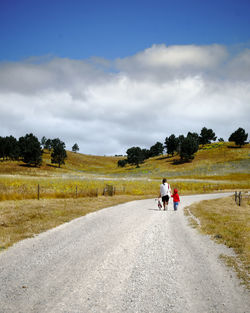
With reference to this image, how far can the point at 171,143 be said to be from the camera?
458 feet

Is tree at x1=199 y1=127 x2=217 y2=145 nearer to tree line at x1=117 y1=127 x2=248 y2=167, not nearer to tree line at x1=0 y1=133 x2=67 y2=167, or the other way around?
tree line at x1=117 y1=127 x2=248 y2=167

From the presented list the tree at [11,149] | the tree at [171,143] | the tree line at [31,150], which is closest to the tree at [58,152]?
the tree line at [31,150]

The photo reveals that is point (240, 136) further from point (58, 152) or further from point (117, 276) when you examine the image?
point (117, 276)

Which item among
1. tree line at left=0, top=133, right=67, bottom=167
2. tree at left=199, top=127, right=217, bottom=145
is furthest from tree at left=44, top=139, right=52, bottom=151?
tree at left=199, top=127, right=217, bottom=145

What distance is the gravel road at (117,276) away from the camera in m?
4.38

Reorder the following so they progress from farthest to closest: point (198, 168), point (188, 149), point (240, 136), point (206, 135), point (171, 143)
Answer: point (206, 135)
point (171, 143)
point (240, 136)
point (188, 149)
point (198, 168)

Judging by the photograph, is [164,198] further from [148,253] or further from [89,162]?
[89,162]

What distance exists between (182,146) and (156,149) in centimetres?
7124

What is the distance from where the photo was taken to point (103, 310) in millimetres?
4191

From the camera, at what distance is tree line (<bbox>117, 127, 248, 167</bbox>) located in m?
111

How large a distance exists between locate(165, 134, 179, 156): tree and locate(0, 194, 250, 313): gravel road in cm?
13160

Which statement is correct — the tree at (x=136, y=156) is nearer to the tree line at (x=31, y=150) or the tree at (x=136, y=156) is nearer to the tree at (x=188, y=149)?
the tree at (x=188, y=149)

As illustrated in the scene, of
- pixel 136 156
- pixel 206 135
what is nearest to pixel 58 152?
pixel 136 156

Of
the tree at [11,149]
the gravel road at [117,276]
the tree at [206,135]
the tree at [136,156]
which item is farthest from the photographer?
the tree at [206,135]
